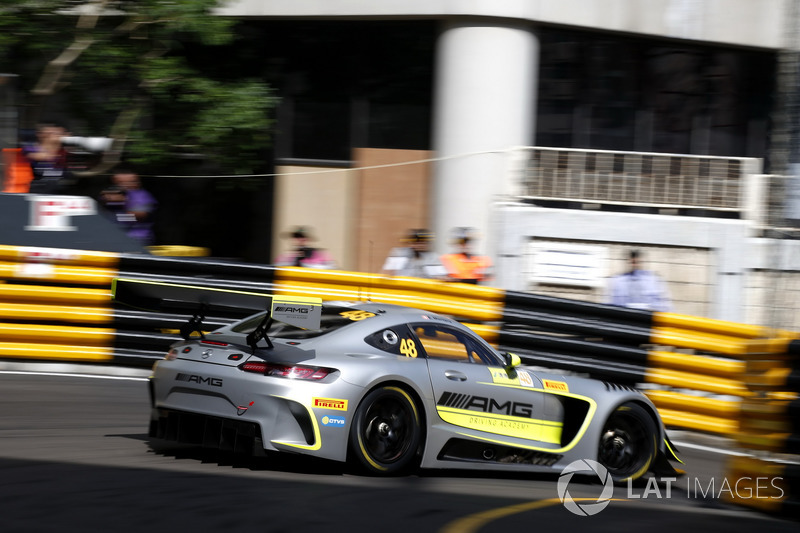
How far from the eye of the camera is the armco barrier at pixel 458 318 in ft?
32.8

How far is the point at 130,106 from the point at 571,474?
8984mm

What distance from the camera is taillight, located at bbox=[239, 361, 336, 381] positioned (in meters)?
6.36

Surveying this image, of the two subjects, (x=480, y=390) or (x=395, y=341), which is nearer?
(x=395, y=341)

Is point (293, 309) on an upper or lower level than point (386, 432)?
upper

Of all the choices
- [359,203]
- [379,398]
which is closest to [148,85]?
[359,203]

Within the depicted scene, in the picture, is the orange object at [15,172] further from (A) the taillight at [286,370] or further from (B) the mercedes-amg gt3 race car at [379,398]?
(A) the taillight at [286,370]

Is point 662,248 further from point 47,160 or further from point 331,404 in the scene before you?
point 331,404

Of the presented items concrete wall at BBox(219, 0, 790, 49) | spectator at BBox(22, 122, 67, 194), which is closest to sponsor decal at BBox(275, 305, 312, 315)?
spectator at BBox(22, 122, 67, 194)

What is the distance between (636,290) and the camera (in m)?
12.1

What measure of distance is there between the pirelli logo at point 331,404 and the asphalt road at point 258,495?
46 centimetres

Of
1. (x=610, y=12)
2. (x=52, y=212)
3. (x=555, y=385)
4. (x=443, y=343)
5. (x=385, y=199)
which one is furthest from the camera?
(x=610, y=12)

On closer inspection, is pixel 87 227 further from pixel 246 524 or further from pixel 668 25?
Answer: pixel 668 25

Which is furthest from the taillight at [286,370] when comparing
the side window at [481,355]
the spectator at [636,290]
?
the spectator at [636,290]

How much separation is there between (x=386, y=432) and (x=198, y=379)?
Result: 1263 millimetres
